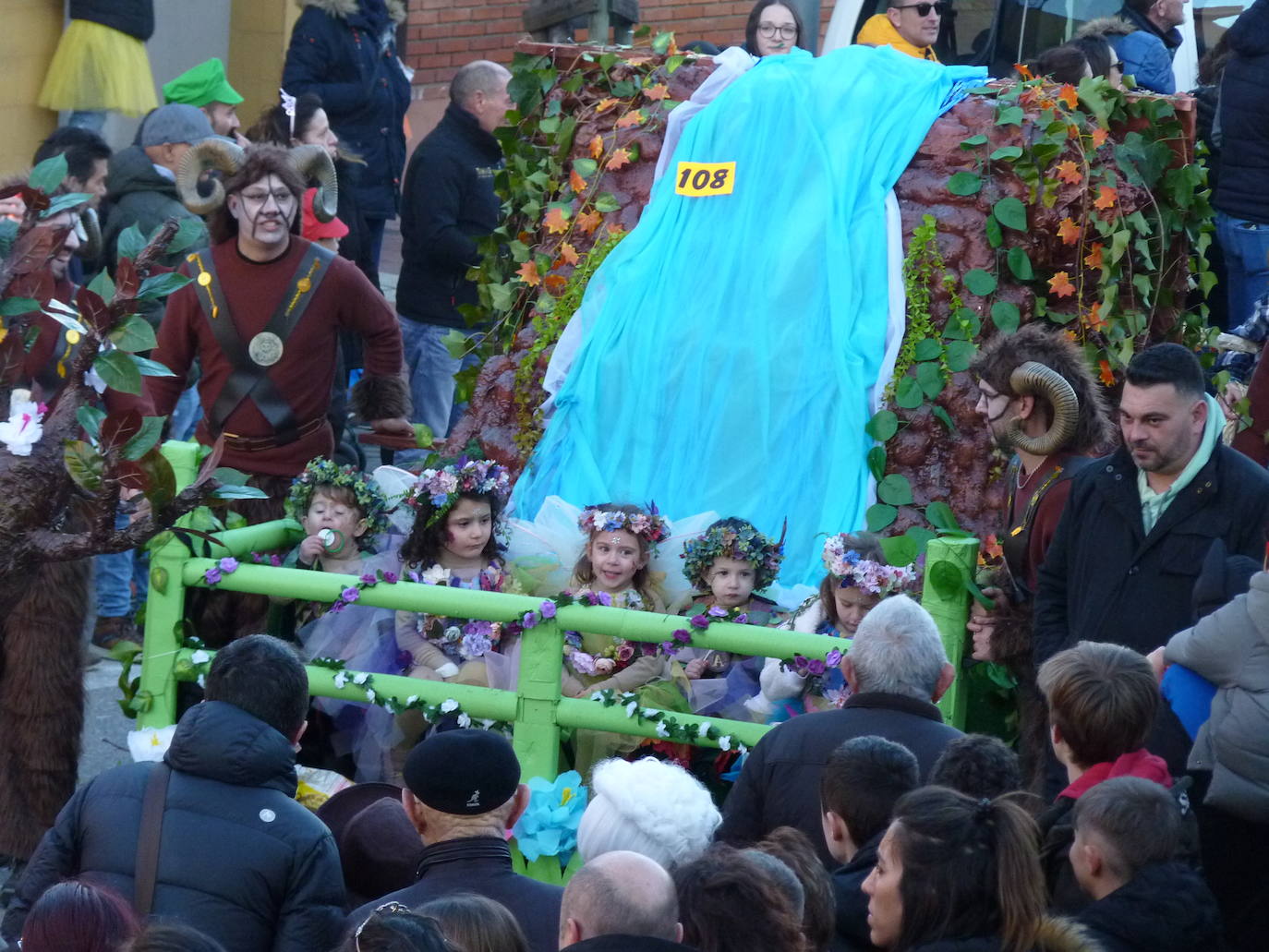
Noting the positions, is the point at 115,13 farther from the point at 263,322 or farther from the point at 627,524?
the point at 627,524

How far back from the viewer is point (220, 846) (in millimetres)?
3721

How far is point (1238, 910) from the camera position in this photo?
3889 millimetres

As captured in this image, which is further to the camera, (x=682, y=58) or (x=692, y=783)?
(x=682, y=58)

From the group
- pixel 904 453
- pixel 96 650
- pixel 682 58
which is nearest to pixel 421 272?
pixel 682 58

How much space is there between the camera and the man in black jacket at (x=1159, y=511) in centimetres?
459

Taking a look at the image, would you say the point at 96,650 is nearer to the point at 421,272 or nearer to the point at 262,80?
the point at 421,272

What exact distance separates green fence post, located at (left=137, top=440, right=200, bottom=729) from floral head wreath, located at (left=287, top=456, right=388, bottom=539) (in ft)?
1.95

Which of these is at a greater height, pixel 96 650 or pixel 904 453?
pixel 904 453

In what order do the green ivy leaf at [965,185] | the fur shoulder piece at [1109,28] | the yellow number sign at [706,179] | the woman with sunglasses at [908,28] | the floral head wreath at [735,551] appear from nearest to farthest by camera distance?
the floral head wreath at [735,551] < the green ivy leaf at [965,185] < the yellow number sign at [706,179] < the woman with sunglasses at [908,28] < the fur shoulder piece at [1109,28]

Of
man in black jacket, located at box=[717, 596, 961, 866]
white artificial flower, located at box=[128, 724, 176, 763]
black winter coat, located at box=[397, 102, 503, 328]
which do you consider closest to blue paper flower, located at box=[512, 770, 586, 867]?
man in black jacket, located at box=[717, 596, 961, 866]

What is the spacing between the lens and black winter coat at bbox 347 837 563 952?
136 inches

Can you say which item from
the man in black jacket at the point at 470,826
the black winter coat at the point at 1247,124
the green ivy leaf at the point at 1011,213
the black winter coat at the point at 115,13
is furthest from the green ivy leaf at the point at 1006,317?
the black winter coat at the point at 115,13

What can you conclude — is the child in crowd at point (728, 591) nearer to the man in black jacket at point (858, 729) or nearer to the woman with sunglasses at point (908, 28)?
the man in black jacket at point (858, 729)

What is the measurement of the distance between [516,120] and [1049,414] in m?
3.53
